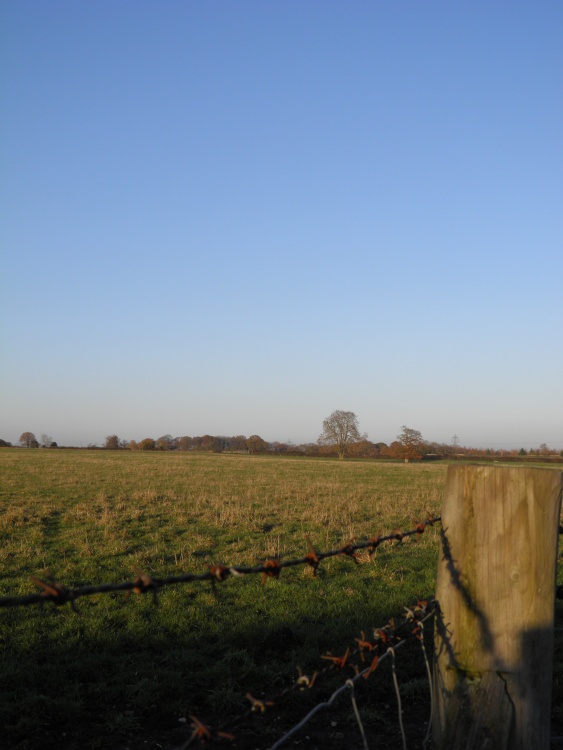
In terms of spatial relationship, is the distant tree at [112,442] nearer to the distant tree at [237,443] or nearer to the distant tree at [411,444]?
the distant tree at [237,443]

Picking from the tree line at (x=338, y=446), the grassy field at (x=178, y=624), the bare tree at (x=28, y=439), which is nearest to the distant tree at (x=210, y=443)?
the tree line at (x=338, y=446)

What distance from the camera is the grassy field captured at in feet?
15.8

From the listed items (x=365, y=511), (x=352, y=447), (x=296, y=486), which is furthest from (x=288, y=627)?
(x=352, y=447)

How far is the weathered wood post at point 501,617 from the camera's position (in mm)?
2119

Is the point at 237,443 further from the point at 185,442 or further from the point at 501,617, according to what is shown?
the point at 501,617

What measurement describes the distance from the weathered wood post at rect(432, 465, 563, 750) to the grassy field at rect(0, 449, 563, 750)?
2686 millimetres

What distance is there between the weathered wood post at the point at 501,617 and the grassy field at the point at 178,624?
269 centimetres

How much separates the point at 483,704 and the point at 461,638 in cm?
23

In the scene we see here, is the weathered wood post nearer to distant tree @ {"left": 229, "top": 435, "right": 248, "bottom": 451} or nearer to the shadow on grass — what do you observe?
the shadow on grass

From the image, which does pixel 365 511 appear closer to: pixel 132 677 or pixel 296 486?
pixel 296 486

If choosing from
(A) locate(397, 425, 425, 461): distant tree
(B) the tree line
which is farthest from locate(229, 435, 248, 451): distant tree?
(A) locate(397, 425, 425, 461): distant tree

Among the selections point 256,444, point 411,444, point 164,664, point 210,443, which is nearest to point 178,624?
point 164,664

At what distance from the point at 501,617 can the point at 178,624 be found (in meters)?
5.73

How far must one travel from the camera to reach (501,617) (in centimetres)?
215
